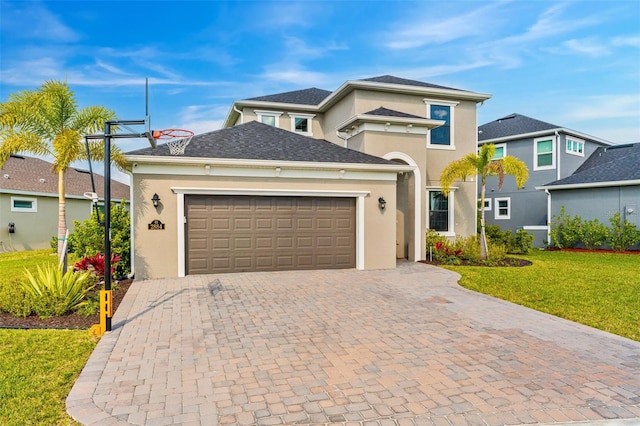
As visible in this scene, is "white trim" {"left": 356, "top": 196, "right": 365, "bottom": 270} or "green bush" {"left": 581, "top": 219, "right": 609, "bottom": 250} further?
"green bush" {"left": 581, "top": 219, "right": 609, "bottom": 250}

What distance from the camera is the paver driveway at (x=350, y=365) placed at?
3.53m

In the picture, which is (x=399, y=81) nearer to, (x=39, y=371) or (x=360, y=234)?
(x=360, y=234)

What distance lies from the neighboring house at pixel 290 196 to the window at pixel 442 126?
89 cm

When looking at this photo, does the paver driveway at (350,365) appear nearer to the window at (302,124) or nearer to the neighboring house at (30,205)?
the window at (302,124)

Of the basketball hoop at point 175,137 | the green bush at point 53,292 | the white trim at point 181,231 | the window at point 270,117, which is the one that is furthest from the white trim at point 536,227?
the green bush at point 53,292

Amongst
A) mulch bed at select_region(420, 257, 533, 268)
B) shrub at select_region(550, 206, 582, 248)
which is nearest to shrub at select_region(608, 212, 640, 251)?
shrub at select_region(550, 206, 582, 248)

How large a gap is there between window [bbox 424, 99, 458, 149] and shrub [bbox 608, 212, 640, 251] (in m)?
8.82

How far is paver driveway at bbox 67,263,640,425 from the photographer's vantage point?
3.53 m

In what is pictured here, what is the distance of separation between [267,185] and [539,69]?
12.5 meters

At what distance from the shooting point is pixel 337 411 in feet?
11.6

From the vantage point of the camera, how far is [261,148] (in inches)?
A: 472

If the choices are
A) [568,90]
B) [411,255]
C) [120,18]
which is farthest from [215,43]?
[568,90]

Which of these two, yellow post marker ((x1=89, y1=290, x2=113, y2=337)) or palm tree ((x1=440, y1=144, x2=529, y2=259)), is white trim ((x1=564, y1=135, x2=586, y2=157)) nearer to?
palm tree ((x1=440, y1=144, x2=529, y2=259))

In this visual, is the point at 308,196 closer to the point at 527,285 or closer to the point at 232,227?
the point at 232,227
